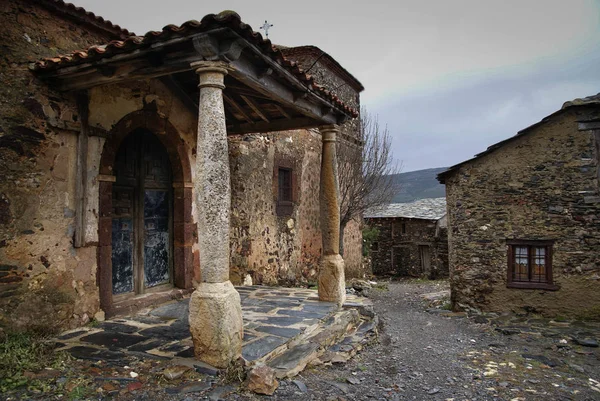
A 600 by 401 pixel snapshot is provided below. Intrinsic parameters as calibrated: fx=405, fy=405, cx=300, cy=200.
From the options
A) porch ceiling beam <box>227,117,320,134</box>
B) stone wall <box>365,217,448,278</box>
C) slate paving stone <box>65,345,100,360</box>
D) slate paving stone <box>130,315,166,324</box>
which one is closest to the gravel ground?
slate paving stone <box>65,345,100,360</box>

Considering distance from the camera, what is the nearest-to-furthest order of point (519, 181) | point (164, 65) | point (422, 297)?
point (164, 65) → point (519, 181) → point (422, 297)

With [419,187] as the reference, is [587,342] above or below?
below

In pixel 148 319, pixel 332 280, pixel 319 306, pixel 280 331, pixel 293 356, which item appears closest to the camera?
pixel 293 356

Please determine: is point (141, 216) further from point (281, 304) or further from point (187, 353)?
point (187, 353)

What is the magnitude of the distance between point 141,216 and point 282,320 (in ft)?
8.19

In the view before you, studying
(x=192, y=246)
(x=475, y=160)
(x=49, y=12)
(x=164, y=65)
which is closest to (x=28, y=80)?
(x=49, y=12)

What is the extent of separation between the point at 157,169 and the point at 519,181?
706cm

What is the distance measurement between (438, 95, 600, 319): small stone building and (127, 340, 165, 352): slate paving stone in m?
6.86

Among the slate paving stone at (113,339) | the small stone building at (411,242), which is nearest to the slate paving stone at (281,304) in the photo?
the slate paving stone at (113,339)

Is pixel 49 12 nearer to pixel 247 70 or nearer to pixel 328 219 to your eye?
pixel 247 70

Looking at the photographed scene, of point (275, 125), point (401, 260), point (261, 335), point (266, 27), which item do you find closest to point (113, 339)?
point (261, 335)

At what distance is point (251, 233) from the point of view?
8562 millimetres

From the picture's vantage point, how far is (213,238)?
3.71m

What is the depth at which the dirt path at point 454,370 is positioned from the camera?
396 cm
